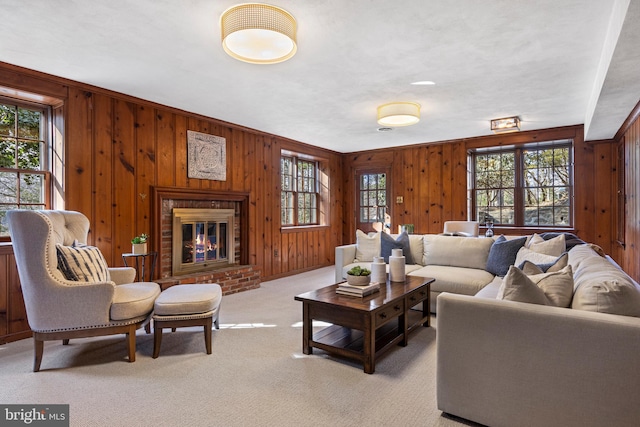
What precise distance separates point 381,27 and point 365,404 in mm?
2518

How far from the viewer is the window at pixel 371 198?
285 inches

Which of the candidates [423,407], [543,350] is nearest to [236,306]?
[423,407]

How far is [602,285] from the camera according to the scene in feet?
5.46

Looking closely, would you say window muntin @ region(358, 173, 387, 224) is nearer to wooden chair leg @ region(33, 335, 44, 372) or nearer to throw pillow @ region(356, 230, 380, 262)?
throw pillow @ region(356, 230, 380, 262)

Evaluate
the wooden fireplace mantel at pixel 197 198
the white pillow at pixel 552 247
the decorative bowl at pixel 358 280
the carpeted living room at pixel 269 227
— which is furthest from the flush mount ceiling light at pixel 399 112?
the wooden fireplace mantel at pixel 197 198

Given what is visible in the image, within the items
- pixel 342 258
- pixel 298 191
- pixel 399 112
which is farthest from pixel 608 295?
pixel 298 191

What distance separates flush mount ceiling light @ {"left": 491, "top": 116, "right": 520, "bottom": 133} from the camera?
4816 mm

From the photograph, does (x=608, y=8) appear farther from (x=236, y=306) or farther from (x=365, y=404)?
(x=236, y=306)

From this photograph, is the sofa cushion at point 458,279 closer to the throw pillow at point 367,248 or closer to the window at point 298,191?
the throw pillow at point 367,248

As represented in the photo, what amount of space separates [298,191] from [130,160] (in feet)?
10.9

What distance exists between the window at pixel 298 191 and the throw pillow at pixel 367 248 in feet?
7.02

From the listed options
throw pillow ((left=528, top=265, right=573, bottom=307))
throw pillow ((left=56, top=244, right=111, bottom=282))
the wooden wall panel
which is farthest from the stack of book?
the wooden wall panel

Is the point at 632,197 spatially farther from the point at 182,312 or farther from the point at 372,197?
the point at 182,312

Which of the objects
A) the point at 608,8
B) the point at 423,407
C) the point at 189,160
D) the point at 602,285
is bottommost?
the point at 423,407
